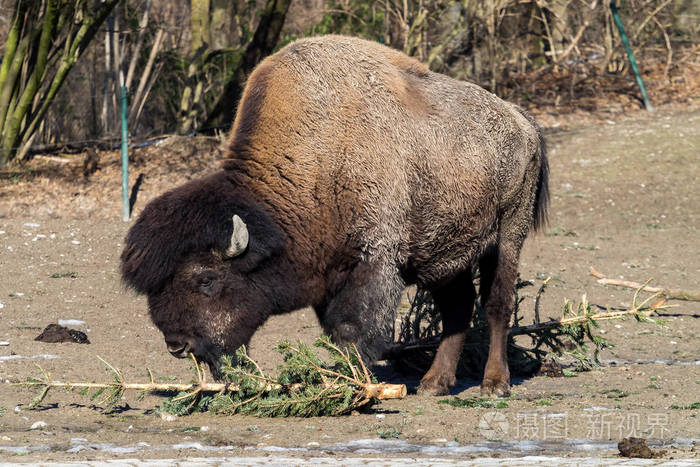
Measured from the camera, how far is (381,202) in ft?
19.5

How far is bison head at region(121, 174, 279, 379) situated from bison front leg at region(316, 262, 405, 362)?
1.66 ft

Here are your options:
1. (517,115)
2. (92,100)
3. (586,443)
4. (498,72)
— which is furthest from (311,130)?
(498,72)

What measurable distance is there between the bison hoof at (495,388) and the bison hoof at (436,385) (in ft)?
0.86

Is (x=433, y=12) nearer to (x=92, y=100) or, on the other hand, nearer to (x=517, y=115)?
(x=92, y=100)

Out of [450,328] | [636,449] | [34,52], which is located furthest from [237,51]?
[636,449]

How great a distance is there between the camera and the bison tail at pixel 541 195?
7.56 m

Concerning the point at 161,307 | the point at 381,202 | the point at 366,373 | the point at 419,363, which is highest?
the point at 381,202

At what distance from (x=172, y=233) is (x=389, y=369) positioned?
9.79ft

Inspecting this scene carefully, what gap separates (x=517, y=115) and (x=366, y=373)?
2.81 meters

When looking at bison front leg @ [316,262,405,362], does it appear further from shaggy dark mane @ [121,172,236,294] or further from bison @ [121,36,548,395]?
shaggy dark mane @ [121,172,236,294]

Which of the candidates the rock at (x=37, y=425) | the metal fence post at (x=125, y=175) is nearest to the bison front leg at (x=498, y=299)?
the rock at (x=37, y=425)

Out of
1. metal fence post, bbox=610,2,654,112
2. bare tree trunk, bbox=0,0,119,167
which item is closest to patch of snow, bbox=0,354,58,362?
bare tree trunk, bbox=0,0,119,167

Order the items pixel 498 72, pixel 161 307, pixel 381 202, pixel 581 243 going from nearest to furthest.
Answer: pixel 161 307, pixel 381 202, pixel 581 243, pixel 498 72

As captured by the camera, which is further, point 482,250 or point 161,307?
point 482,250
